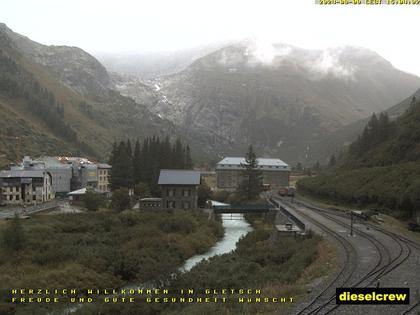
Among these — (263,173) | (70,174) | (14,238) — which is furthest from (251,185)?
(14,238)

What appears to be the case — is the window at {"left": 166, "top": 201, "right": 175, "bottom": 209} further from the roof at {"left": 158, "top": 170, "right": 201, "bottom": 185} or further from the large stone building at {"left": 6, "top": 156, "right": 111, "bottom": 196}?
the large stone building at {"left": 6, "top": 156, "right": 111, "bottom": 196}

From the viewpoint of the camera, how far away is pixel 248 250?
5500 centimetres

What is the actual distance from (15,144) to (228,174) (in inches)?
3148

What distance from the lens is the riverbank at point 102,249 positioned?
43938 mm

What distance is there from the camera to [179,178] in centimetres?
8550

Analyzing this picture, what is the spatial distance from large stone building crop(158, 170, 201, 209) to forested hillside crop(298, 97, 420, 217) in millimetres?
32306

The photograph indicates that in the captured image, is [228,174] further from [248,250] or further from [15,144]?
[248,250]

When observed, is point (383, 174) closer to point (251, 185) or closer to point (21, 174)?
point (251, 185)

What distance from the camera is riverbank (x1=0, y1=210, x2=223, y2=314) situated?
144ft

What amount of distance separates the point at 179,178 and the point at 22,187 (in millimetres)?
33712

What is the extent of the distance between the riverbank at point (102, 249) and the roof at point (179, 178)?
6.70 m

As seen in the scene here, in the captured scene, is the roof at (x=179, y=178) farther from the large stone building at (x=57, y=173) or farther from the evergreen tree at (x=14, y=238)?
the large stone building at (x=57, y=173)

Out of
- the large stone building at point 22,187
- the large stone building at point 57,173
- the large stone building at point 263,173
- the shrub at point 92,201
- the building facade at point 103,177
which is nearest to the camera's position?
the shrub at point 92,201

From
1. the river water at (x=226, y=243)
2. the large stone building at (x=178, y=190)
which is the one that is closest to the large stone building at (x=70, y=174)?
the large stone building at (x=178, y=190)
